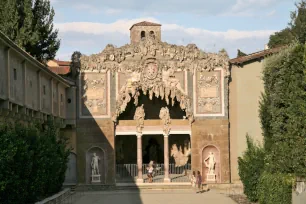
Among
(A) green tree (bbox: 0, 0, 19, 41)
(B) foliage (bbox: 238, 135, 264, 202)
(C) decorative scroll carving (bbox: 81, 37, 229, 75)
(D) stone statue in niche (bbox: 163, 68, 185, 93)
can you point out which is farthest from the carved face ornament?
(B) foliage (bbox: 238, 135, 264, 202)

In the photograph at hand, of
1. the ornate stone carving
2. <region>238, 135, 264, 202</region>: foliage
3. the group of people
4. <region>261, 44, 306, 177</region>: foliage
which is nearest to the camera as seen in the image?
<region>261, 44, 306, 177</region>: foliage

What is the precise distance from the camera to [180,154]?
46.0 m

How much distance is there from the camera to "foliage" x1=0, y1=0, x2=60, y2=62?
1528 inches

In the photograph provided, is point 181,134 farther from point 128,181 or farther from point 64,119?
point 64,119

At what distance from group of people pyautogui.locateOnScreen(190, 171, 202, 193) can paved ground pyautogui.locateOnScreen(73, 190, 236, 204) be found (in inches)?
21.5

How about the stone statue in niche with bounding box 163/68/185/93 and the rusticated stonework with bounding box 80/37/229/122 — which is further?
the stone statue in niche with bounding box 163/68/185/93

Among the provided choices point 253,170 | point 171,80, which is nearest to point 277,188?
point 253,170

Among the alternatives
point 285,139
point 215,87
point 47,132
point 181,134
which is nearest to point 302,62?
point 285,139

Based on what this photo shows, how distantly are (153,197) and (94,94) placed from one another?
9.62 meters

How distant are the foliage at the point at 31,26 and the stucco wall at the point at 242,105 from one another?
1210 cm

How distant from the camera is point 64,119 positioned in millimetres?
40844

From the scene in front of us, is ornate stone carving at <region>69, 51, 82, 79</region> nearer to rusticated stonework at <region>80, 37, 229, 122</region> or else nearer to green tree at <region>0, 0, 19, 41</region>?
rusticated stonework at <region>80, 37, 229, 122</region>

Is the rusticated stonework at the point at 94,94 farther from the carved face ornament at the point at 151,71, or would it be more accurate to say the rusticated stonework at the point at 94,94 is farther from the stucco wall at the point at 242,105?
the stucco wall at the point at 242,105

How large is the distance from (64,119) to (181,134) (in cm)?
893
